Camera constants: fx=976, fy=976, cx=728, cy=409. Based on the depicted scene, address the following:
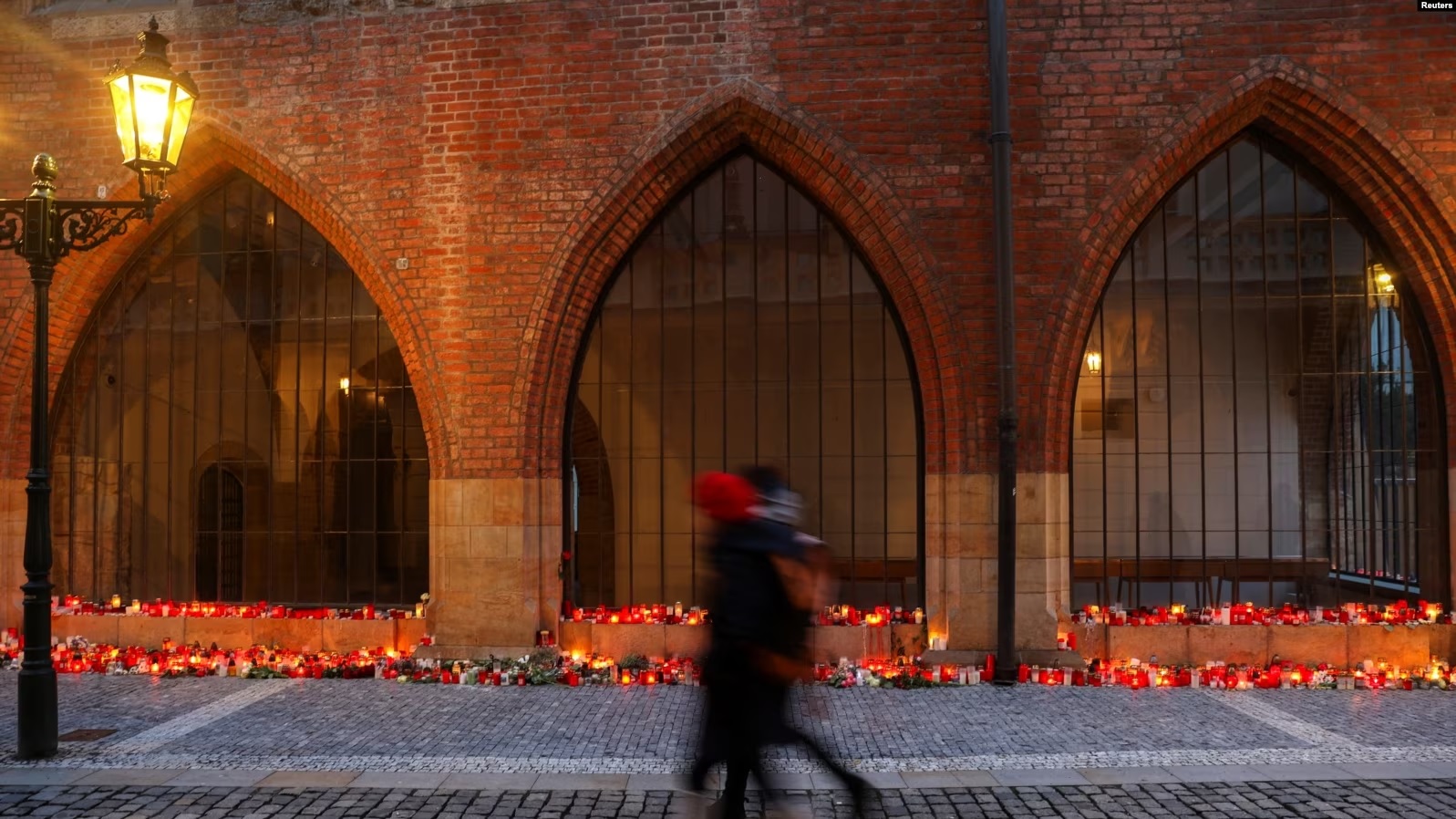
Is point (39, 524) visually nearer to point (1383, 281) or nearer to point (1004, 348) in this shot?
point (1004, 348)

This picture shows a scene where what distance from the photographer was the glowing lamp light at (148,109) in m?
6.47

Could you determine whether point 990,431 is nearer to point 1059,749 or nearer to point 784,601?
point 1059,749

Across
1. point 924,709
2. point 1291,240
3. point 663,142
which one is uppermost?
point 663,142

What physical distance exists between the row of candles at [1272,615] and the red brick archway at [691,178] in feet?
7.05

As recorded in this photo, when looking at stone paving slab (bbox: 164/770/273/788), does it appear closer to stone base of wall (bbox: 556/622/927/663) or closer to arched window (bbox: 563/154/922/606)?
stone base of wall (bbox: 556/622/927/663)

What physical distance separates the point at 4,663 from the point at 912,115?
9975mm

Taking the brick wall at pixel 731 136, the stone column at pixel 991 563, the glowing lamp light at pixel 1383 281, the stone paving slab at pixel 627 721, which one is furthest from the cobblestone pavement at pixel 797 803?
the glowing lamp light at pixel 1383 281

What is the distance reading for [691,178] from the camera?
383 inches

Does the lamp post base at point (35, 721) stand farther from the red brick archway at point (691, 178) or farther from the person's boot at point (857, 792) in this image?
the person's boot at point (857, 792)

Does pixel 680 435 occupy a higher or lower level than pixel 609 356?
lower

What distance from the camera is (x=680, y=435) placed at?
994 centimetres

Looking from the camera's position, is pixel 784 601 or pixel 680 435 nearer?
pixel 784 601

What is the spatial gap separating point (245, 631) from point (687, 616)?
14.7 ft

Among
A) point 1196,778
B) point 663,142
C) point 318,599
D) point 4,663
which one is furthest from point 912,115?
point 4,663
